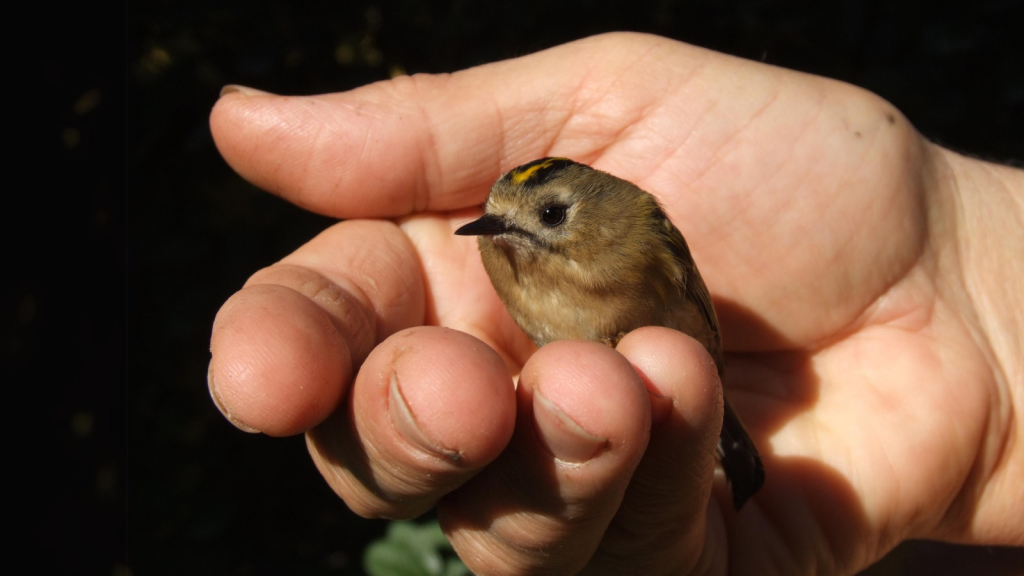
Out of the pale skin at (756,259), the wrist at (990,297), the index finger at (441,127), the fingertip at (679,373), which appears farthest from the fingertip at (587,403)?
the wrist at (990,297)

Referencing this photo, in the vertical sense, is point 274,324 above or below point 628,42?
below

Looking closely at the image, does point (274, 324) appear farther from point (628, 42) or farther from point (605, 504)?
point (628, 42)

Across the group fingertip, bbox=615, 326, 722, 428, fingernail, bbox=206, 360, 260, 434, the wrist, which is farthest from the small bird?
the wrist

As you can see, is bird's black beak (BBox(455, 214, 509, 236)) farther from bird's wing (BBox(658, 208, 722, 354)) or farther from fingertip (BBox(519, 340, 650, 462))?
fingertip (BBox(519, 340, 650, 462))

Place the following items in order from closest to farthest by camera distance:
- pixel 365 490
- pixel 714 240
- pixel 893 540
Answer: pixel 365 490 < pixel 893 540 < pixel 714 240

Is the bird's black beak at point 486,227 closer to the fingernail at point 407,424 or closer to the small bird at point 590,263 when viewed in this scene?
the small bird at point 590,263

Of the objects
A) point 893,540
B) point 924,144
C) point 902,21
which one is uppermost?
point 902,21

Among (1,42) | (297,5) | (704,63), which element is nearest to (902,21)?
(704,63)
